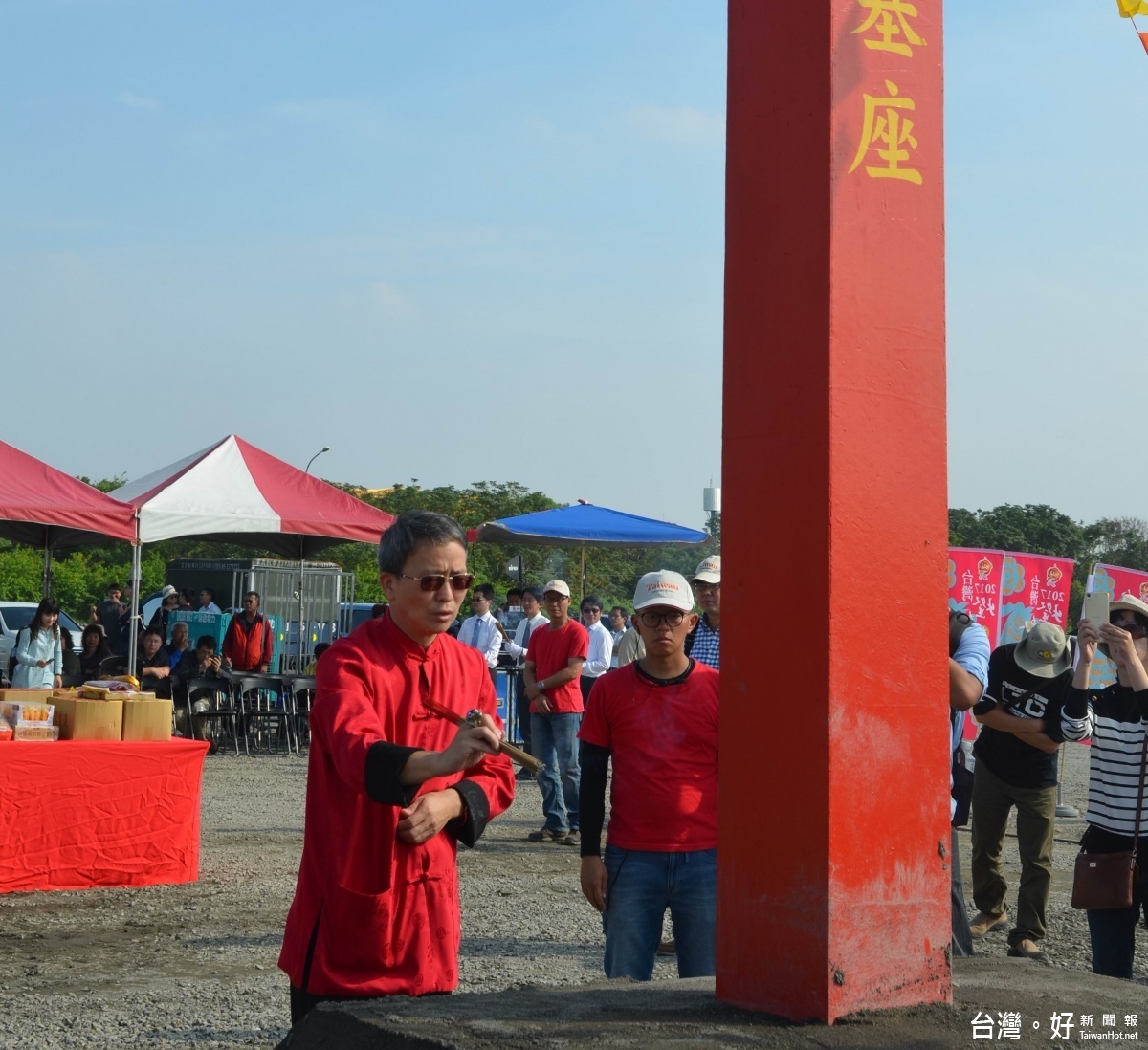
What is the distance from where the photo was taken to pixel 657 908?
4.53 meters

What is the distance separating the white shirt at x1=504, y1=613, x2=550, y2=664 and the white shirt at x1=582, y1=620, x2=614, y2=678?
60 centimetres

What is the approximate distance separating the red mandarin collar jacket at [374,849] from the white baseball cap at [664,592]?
5.14 feet

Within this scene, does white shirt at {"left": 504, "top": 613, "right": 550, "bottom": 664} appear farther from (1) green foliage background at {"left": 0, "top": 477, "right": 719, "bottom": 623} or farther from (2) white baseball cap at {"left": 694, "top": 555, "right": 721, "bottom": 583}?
(1) green foliage background at {"left": 0, "top": 477, "right": 719, "bottom": 623}

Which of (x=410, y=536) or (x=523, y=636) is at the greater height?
(x=410, y=536)

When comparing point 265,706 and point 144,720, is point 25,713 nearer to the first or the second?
point 144,720

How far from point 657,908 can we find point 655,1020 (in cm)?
137

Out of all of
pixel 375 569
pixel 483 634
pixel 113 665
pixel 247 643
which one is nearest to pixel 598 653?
pixel 483 634

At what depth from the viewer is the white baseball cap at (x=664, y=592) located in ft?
15.7

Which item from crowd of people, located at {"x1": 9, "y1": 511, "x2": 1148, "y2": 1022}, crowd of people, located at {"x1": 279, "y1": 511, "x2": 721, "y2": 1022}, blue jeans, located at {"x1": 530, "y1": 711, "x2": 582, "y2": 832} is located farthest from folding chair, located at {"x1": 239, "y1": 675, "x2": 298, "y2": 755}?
crowd of people, located at {"x1": 279, "y1": 511, "x2": 721, "y2": 1022}

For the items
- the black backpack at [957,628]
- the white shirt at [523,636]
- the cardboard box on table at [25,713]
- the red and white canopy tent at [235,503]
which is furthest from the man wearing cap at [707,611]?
the red and white canopy tent at [235,503]

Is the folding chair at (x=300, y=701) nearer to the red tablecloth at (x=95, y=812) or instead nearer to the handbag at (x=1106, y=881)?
the red tablecloth at (x=95, y=812)

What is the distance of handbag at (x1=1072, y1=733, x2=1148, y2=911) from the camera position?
5457 millimetres

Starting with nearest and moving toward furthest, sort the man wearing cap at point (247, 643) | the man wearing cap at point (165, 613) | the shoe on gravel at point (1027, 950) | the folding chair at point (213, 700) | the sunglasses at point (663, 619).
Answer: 1. the sunglasses at point (663, 619)
2. the shoe on gravel at point (1027, 950)
3. the folding chair at point (213, 700)
4. the man wearing cap at point (165, 613)
5. the man wearing cap at point (247, 643)

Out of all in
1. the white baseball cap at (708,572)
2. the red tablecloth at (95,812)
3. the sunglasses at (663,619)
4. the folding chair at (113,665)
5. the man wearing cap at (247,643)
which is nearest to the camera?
the sunglasses at (663,619)
